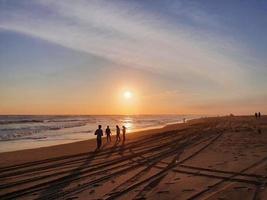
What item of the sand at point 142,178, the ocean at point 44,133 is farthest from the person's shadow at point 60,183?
the ocean at point 44,133

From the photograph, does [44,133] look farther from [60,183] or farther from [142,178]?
[142,178]

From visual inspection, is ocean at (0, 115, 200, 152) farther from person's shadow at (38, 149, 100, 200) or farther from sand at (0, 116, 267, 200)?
person's shadow at (38, 149, 100, 200)

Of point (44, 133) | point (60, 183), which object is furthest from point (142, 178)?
point (44, 133)

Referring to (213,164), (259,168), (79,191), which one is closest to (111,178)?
(79,191)

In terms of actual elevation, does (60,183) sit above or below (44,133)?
below

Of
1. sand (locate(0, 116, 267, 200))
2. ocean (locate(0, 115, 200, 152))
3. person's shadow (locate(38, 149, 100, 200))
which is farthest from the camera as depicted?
ocean (locate(0, 115, 200, 152))

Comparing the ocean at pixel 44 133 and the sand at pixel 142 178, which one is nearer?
the sand at pixel 142 178

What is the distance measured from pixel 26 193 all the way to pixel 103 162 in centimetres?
624

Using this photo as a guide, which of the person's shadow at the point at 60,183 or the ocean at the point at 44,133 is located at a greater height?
the ocean at the point at 44,133

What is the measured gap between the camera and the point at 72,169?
1476 centimetres

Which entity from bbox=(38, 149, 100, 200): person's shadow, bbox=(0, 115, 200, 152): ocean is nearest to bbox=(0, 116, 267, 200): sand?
bbox=(38, 149, 100, 200): person's shadow

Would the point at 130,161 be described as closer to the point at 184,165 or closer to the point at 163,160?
the point at 163,160

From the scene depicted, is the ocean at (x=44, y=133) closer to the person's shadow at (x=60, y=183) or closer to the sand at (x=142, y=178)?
the sand at (x=142, y=178)

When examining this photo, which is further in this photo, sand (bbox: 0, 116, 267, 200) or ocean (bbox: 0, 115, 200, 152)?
ocean (bbox: 0, 115, 200, 152)
